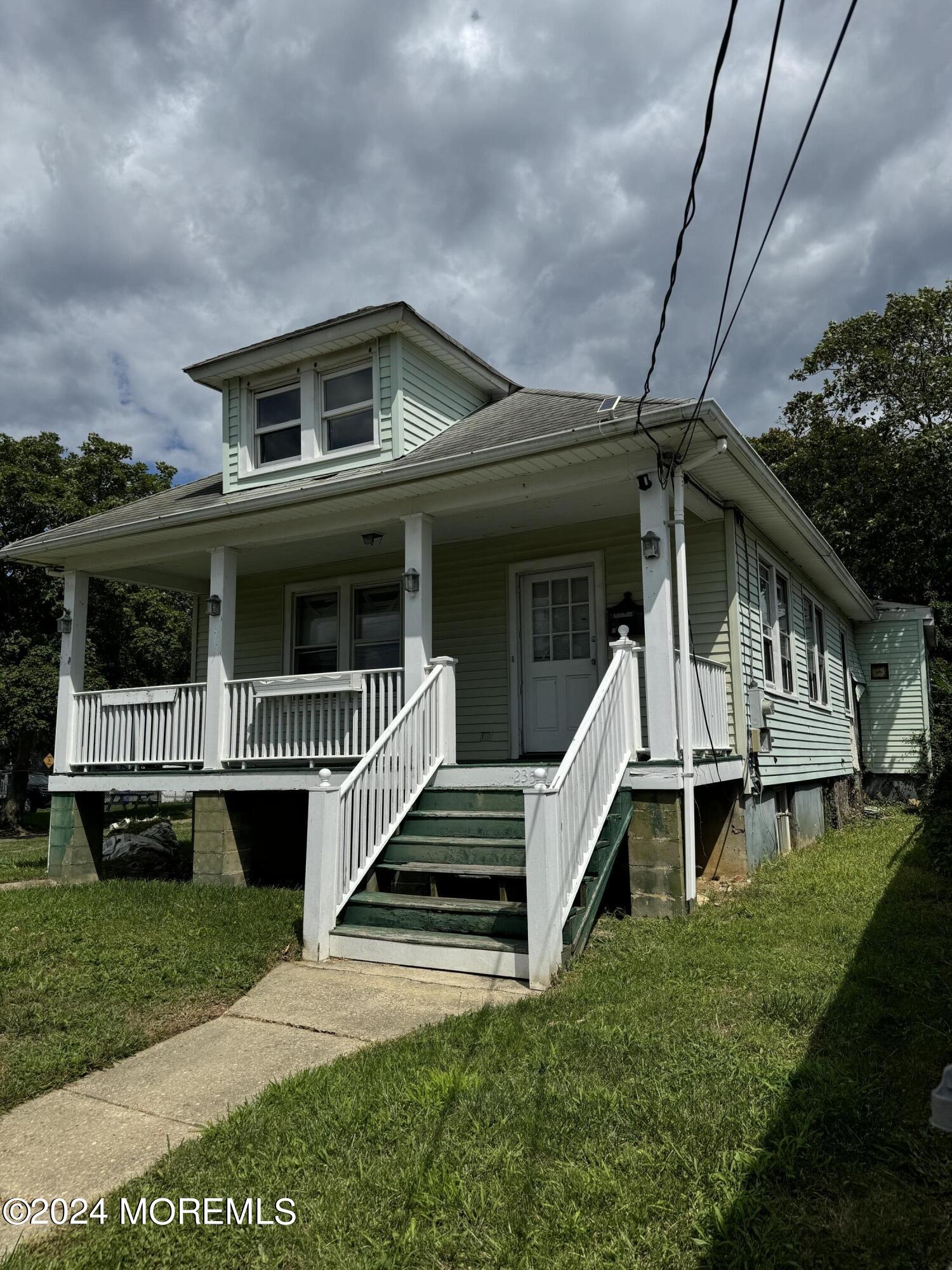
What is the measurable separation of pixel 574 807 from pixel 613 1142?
2947 mm

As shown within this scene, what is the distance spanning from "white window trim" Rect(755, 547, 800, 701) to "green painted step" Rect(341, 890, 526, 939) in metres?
5.01

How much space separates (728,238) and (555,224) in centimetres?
127

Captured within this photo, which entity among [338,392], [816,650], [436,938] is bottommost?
[436,938]

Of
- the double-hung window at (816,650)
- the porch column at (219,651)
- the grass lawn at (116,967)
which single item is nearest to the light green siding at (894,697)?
the double-hung window at (816,650)

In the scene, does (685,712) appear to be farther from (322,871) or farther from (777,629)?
(777,629)

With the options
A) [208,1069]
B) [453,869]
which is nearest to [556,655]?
[453,869]

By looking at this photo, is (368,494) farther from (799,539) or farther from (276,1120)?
(276,1120)

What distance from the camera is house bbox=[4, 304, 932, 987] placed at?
21.3 ft

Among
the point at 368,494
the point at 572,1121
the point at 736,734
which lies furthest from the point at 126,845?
the point at 572,1121

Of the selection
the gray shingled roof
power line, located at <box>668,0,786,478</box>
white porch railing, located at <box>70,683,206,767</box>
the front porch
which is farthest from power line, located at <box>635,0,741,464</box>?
white porch railing, located at <box>70,683,206,767</box>

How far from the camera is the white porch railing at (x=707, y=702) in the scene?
25.2 feet

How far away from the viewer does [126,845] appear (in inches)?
473

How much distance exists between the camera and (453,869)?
644 centimetres

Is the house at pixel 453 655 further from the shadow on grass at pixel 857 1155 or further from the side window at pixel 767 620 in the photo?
Result: the shadow on grass at pixel 857 1155
